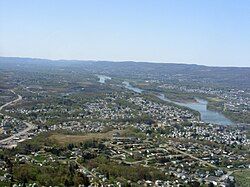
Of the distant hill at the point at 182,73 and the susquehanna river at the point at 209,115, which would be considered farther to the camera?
the distant hill at the point at 182,73

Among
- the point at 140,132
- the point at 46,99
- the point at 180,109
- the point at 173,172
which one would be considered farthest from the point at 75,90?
the point at 173,172

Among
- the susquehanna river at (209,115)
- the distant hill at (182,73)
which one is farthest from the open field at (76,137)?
the distant hill at (182,73)

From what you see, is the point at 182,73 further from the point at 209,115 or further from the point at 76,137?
the point at 76,137

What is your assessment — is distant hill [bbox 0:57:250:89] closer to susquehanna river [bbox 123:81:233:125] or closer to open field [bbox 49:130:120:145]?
susquehanna river [bbox 123:81:233:125]

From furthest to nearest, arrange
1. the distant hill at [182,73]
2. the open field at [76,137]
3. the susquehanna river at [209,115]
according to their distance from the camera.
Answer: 1. the distant hill at [182,73]
2. the susquehanna river at [209,115]
3. the open field at [76,137]

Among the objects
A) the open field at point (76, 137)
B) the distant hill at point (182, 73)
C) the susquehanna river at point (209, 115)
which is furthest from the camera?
the distant hill at point (182, 73)

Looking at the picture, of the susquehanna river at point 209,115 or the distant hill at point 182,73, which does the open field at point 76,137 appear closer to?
the susquehanna river at point 209,115

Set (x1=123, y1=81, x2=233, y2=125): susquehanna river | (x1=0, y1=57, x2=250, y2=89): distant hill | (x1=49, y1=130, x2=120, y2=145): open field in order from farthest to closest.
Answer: (x1=0, y1=57, x2=250, y2=89): distant hill < (x1=123, y1=81, x2=233, y2=125): susquehanna river < (x1=49, y1=130, x2=120, y2=145): open field

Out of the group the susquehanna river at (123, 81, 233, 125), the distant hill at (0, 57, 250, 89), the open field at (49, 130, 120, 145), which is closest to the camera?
the open field at (49, 130, 120, 145)

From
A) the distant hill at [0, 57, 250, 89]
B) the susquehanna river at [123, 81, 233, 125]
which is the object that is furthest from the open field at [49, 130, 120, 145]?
the distant hill at [0, 57, 250, 89]

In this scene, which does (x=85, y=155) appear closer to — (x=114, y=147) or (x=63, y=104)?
(x=114, y=147)

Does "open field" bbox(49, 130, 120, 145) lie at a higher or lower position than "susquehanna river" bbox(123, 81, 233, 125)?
higher

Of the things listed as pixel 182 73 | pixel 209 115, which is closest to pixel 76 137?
pixel 209 115
